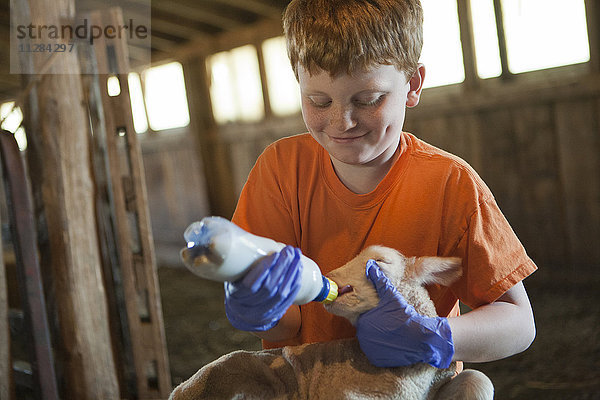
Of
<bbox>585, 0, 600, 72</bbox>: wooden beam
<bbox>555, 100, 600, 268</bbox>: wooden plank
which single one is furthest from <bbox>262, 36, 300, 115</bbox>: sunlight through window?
<bbox>585, 0, 600, 72</bbox>: wooden beam

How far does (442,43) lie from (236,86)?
3025mm

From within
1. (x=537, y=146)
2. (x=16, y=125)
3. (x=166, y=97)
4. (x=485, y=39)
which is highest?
(x=166, y=97)

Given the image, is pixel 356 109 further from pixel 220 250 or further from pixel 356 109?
pixel 220 250

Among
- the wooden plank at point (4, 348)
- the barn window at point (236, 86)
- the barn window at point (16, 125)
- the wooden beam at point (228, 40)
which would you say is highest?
the wooden beam at point (228, 40)

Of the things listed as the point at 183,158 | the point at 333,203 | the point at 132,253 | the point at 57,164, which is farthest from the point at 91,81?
the point at 183,158

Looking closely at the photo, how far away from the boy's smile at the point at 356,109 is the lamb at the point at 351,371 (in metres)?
0.23

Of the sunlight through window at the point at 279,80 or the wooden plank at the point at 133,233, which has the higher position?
the sunlight through window at the point at 279,80

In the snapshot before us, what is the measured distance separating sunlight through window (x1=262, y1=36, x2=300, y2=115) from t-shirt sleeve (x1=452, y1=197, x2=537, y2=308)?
195 inches

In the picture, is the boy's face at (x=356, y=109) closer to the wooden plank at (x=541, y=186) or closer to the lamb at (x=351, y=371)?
the lamb at (x=351, y=371)

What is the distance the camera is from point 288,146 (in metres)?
1.42

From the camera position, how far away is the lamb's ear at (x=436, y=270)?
1079 millimetres

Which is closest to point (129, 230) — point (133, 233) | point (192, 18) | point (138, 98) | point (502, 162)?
point (133, 233)

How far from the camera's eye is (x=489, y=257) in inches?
44.3

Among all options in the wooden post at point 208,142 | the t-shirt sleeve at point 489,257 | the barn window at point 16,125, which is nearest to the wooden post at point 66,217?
the barn window at point 16,125
